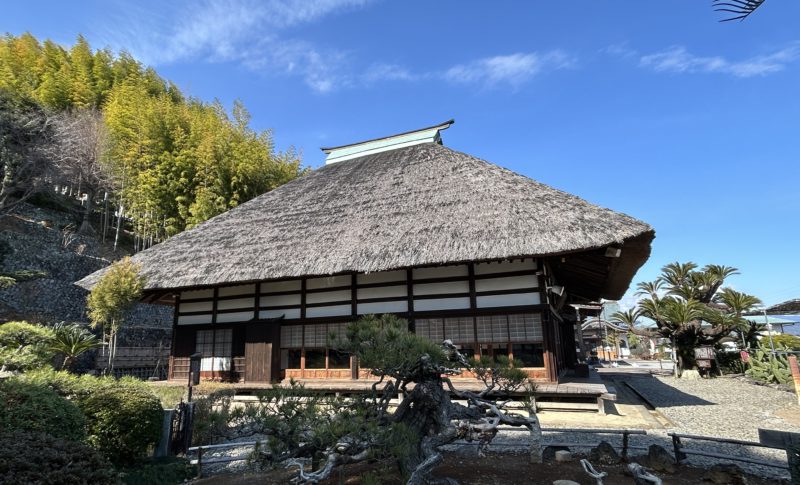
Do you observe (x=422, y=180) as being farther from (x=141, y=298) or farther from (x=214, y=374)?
(x=141, y=298)

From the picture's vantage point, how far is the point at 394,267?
8797mm

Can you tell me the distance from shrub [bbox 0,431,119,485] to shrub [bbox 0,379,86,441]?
1125 millimetres

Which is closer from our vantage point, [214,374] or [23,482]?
[23,482]

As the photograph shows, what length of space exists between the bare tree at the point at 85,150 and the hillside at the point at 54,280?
3382mm

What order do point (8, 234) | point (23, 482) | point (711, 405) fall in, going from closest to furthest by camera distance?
point (23, 482), point (711, 405), point (8, 234)

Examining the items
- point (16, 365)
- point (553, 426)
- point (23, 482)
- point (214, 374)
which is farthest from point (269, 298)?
point (23, 482)

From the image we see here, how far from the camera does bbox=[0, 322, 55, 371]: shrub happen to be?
8195 millimetres

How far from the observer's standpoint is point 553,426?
23.6ft

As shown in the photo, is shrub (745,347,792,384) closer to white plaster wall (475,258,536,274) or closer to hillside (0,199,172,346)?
white plaster wall (475,258,536,274)

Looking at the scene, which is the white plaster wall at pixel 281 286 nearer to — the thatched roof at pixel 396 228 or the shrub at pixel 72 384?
the thatched roof at pixel 396 228

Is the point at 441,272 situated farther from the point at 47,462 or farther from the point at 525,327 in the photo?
the point at 47,462

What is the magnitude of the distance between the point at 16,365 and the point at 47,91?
79.7 feet

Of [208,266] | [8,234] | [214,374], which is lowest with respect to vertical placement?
[214,374]

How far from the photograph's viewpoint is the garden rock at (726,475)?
4.22 meters
